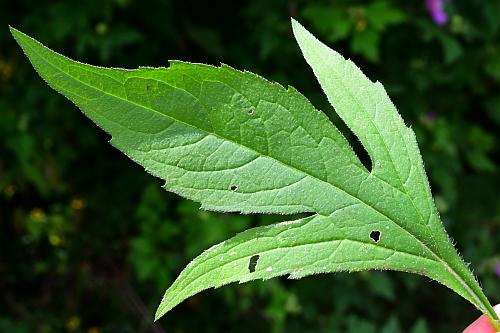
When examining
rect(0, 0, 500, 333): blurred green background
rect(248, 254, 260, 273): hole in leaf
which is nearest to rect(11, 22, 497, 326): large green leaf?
rect(248, 254, 260, 273): hole in leaf

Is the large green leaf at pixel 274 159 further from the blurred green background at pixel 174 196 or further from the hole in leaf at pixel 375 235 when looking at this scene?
the blurred green background at pixel 174 196

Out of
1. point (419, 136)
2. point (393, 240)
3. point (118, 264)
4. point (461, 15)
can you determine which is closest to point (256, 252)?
point (393, 240)

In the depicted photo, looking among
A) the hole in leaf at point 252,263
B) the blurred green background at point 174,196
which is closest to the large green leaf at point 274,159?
→ the hole in leaf at point 252,263

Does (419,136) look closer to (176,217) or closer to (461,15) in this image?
(461,15)

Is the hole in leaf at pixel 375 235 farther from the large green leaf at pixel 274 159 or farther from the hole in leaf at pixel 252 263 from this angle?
the hole in leaf at pixel 252 263

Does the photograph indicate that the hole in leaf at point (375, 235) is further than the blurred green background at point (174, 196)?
No

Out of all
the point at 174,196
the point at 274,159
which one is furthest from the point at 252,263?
the point at 174,196

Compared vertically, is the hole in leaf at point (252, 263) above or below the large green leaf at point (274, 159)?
below
